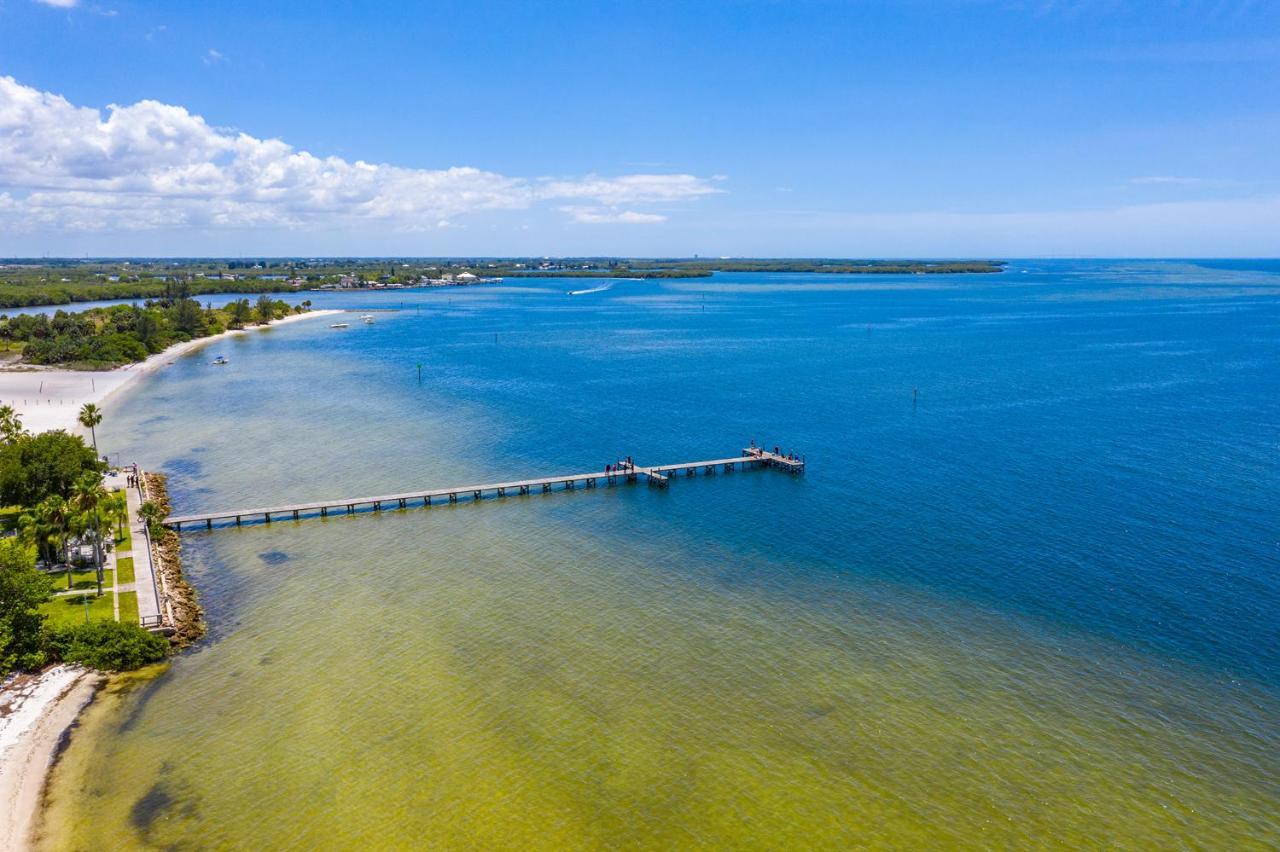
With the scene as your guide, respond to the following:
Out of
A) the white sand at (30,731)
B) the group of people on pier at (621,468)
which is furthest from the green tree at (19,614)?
the group of people on pier at (621,468)

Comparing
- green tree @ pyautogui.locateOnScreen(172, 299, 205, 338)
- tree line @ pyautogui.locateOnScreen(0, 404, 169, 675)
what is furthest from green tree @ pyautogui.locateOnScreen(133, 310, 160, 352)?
tree line @ pyautogui.locateOnScreen(0, 404, 169, 675)

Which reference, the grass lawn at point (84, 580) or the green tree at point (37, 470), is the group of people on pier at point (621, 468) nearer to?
the grass lawn at point (84, 580)

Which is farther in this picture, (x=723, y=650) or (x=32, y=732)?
(x=723, y=650)

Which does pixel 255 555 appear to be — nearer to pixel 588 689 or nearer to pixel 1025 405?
pixel 588 689

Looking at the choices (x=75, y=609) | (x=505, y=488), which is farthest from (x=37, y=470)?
(x=505, y=488)

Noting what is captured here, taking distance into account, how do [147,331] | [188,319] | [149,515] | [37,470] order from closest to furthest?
[37,470]
[149,515]
[147,331]
[188,319]

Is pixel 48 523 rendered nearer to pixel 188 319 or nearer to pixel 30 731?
pixel 30 731

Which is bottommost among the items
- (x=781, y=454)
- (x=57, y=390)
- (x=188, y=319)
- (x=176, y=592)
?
(x=176, y=592)
